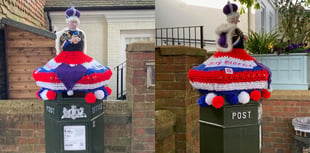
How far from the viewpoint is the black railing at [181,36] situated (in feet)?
4.84

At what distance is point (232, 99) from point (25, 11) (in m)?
1.38

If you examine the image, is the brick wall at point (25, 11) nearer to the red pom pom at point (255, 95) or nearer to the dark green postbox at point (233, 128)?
the dark green postbox at point (233, 128)

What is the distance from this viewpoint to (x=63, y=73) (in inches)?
56.1

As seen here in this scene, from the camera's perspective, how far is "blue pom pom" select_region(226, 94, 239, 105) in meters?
1.35

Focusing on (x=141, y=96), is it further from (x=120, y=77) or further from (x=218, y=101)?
(x=218, y=101)

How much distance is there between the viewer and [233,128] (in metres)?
1.40

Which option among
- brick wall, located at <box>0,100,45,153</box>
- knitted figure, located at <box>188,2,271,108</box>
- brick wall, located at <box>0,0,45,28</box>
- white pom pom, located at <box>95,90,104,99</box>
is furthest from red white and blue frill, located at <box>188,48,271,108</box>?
brick wall, located at <box>0,100,45,153</box>

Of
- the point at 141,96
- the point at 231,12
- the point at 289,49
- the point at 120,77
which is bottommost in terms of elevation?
the point at 141,96

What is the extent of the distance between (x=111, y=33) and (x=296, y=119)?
1381 millimetres

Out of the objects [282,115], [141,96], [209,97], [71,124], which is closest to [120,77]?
[141,96]

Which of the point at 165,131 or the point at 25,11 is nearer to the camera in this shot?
the point at 165,131

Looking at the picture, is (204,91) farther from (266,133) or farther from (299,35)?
(299,35)

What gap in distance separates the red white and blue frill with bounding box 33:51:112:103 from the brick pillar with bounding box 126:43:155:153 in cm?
23

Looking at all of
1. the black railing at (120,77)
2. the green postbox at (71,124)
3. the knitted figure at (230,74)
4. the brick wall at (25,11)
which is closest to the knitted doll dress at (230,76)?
the knitted figure at (230,74)
